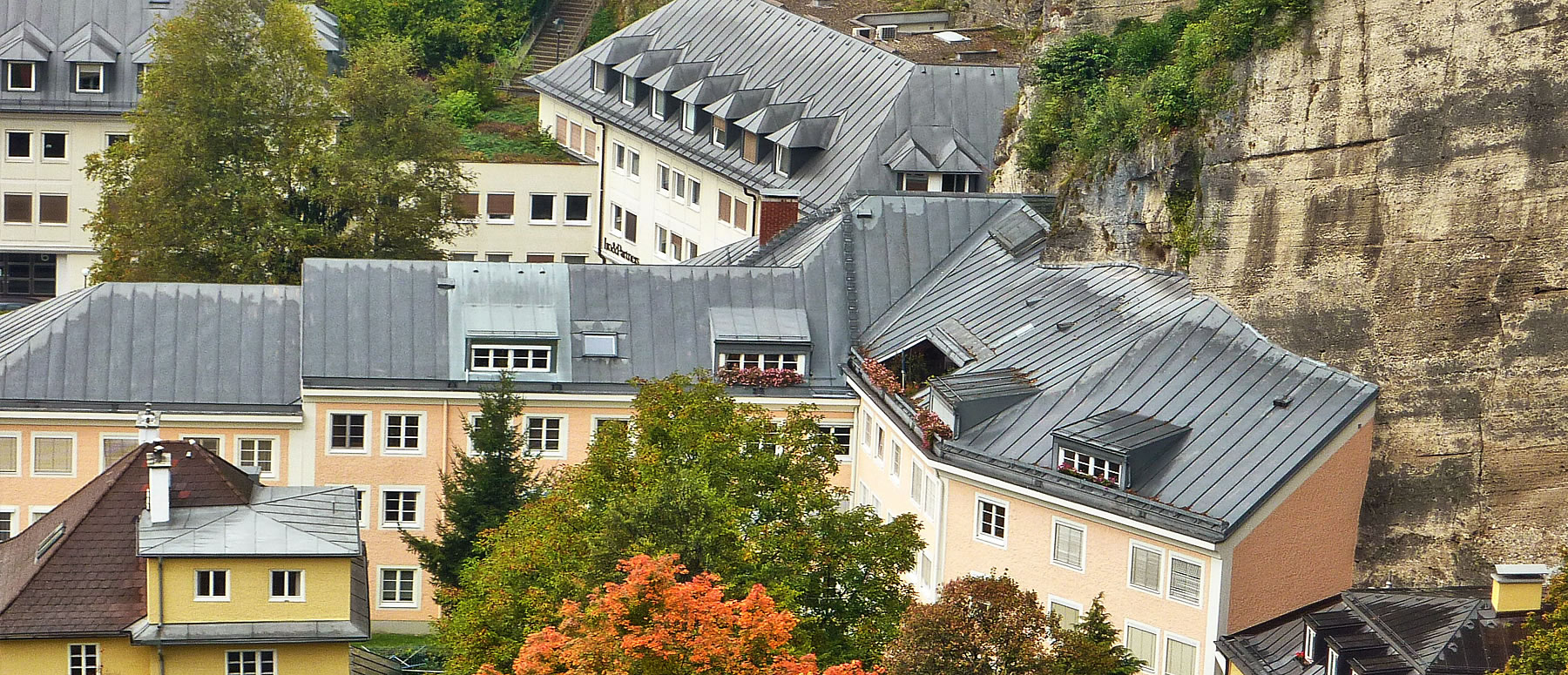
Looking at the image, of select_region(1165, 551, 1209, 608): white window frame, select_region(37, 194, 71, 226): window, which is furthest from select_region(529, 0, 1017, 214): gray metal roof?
select_region(1165, 551, 1209, 608): white window frame

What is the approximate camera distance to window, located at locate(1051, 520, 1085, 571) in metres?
63.7

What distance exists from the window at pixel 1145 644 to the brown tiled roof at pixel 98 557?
71.6ft

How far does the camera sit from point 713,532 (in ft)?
180

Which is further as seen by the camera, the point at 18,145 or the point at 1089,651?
the point at 18,145

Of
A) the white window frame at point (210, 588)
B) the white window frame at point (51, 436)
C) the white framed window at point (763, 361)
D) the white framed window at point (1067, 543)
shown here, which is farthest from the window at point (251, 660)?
the white framed window at point (1067, 543)

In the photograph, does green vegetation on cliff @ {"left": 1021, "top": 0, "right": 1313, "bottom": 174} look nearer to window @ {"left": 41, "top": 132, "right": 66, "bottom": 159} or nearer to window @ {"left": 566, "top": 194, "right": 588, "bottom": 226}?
window @ {"left": 566, "top": 194, "right": 588, "bottom": 226}

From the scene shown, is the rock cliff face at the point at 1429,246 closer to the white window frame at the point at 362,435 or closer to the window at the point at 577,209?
the white window frame at the point at 362,435

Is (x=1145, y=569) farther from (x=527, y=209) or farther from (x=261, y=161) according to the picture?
(x=527, y=209)

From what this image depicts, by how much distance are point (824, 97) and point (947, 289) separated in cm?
1912

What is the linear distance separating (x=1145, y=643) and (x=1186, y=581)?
2.08 metres

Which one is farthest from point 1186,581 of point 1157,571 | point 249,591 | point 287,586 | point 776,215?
point 776,215

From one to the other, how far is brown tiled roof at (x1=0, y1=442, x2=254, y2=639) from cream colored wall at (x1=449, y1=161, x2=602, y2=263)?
38540 mm

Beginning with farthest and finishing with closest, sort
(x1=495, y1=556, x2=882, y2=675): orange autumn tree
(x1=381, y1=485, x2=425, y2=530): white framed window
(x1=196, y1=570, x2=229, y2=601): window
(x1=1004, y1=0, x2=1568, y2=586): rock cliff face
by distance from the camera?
(x1=381, y1=485, x2=425, y2=530): white framed window, (x1=196, y1=570, x2=229, y2=601): window, (x1=1004, y1=0, x2=1568, y2=586): rock cliff face, (x1=495, y1=556, x2=882, y2=675): orange autumn tree

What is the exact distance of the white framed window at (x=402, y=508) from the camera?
251 ft
